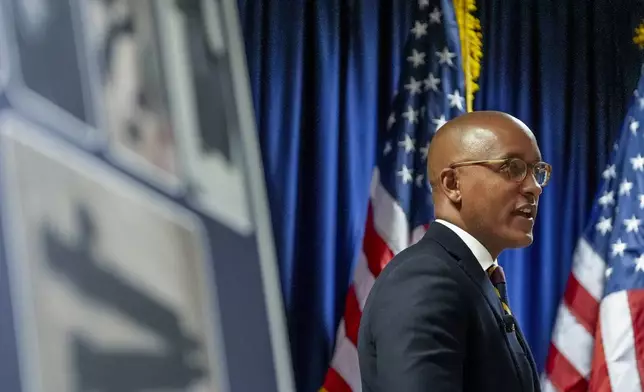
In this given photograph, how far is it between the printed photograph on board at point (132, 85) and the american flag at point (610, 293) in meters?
1.28

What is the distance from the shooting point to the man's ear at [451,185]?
48.9 inches

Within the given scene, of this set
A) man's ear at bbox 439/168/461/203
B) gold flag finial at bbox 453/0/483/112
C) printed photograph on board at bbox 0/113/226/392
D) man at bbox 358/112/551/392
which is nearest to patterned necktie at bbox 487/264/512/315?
man at bbox 358/112/551/392

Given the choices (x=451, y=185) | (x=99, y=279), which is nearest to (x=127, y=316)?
(x=99, y=279)

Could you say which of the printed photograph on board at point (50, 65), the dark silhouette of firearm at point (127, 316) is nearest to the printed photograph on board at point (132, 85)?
the printed photograph on board at point (50, 65)

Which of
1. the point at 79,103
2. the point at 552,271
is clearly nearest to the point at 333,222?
the point at 552,271

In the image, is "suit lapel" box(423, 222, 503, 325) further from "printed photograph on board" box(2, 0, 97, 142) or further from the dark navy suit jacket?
"printed photograph on board" box(2, 0, 97, 142)

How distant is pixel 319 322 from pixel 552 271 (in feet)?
2.53

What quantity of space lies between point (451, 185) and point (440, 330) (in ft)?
0.96

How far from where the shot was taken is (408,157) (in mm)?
2115

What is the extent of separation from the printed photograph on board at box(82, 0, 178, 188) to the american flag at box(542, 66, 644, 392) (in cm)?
128

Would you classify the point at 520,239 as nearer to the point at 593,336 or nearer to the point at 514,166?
the point at 514,166

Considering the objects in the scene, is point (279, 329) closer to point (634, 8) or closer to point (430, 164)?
point (430, 164)

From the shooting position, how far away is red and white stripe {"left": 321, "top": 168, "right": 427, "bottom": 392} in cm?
202

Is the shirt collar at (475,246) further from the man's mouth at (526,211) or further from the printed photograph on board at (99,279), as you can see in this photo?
the printed photograph on board at (99,279)
